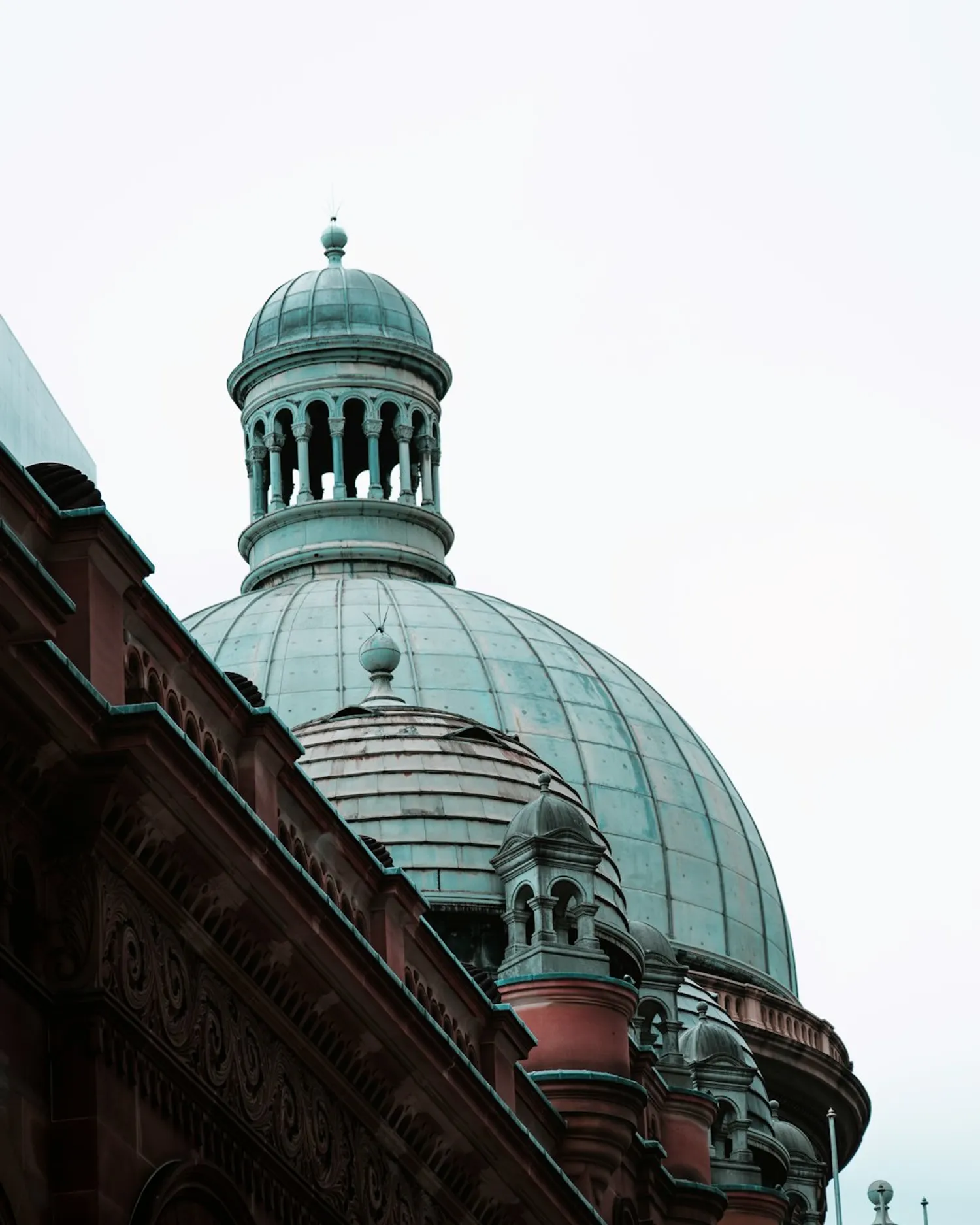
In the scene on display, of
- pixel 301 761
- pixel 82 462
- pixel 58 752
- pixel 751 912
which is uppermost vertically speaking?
pixel 751 912

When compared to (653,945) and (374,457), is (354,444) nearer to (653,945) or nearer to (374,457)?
(374,457)

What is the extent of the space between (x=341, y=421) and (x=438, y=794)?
28.1 meters

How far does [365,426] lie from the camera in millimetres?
71938

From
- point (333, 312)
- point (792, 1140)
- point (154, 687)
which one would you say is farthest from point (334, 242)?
point (154, 687)

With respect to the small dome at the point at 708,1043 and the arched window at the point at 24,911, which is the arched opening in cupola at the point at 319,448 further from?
the arched window at the point at 24,911

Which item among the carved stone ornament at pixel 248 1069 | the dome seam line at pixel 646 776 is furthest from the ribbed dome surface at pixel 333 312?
the carved stone ornament at pixel 248 1069

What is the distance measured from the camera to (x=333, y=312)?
7275 cm

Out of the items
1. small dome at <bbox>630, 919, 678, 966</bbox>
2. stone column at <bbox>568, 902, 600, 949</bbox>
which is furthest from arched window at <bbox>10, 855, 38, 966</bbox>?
small dome at <bbox>630, 919, 678, 966</bbox>

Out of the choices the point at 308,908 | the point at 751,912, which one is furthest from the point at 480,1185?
the point at 751,912

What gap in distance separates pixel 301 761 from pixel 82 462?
12260 mm

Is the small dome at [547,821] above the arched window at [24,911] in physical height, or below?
above

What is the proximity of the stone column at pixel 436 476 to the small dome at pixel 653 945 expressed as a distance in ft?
84.1

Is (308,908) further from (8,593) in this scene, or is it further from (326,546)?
(326,546)

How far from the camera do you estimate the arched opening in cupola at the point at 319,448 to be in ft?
238
